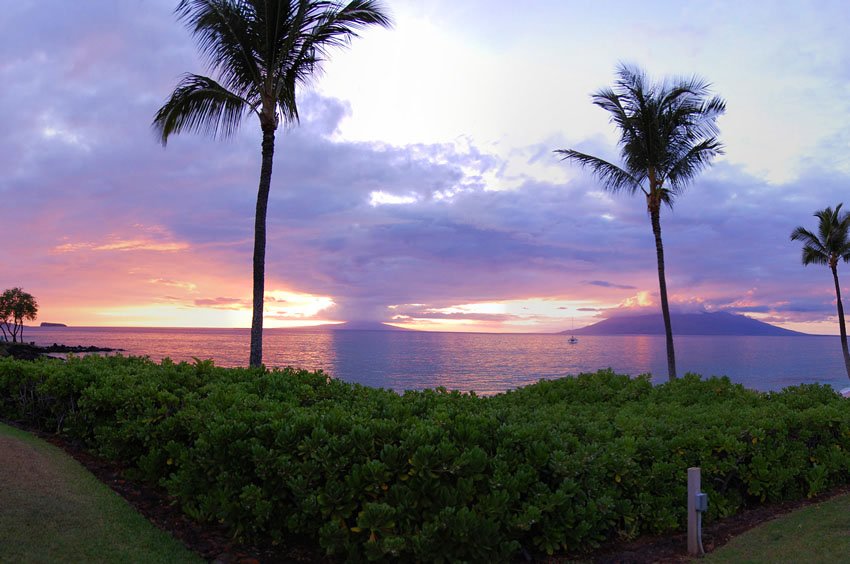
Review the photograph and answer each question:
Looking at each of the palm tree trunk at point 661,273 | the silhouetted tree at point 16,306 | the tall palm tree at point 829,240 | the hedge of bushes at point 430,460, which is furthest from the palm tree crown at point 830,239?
the silhouetted tree at point 16,306

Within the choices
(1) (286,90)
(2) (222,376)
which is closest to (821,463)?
(2) (222,376)

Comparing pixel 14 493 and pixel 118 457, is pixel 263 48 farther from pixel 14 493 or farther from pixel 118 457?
pixel 14 493

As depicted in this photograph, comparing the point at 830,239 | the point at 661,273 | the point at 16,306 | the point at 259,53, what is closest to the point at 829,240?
the point at 830,239

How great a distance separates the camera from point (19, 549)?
4754mm

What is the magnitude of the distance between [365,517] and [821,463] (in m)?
6.39

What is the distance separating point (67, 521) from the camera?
5.39 meters

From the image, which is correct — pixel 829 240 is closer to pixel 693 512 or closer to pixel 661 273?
pixel 661 273

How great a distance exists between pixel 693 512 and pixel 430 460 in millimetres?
2686

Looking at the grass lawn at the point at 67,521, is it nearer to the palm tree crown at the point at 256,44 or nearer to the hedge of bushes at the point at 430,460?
the hedge of bushes at the point at 430,460

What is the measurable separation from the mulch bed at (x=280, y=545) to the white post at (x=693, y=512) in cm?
11

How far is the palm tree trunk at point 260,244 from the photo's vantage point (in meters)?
12.5

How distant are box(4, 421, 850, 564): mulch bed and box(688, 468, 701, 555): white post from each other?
0.11 m

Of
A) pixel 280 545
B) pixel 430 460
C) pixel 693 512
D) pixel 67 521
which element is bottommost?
pixel 280 545

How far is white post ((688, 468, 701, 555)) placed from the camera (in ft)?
17.7
